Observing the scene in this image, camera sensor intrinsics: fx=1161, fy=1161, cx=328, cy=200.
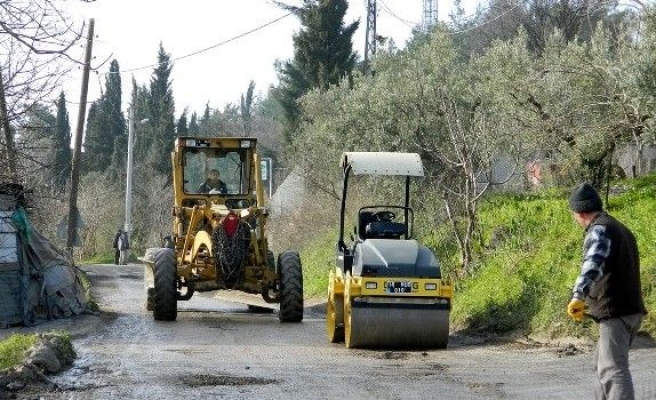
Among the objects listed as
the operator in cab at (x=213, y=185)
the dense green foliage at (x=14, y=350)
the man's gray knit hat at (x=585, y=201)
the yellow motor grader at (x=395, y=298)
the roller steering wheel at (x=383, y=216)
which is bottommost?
the dense green foliage at (x=14, y=350)

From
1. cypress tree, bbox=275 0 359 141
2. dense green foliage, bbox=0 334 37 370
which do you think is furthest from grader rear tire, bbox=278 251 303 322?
cypress tree, bbox=275 0 359 141

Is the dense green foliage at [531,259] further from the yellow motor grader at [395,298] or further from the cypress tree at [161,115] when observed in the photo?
the cypress tree at [161,115]

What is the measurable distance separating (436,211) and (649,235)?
7737 millimetres

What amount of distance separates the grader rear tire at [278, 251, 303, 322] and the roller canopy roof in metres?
3.02

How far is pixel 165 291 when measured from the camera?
18.7m


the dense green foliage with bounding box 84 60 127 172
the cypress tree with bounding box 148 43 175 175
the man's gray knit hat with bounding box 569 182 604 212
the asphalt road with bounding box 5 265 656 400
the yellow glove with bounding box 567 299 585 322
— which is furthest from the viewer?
the dense green foliage with bounding box 84 60 127 172

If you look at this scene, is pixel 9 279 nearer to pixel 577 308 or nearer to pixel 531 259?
pixel 531 259

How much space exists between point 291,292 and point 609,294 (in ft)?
34.9

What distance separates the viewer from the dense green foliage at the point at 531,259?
15602 mm

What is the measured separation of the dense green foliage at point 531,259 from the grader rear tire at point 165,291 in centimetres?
449

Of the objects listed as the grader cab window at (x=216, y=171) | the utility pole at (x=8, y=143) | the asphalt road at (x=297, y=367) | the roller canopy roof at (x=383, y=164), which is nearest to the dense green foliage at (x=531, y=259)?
the asphalt road at (x=297, y=367)

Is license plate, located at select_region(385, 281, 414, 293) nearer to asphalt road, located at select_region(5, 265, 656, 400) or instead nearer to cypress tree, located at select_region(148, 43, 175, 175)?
asphalt road, located at select_region(5, 265, 656, 400)

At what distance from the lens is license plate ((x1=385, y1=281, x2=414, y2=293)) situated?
14719mm

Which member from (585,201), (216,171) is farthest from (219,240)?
(585,201)
